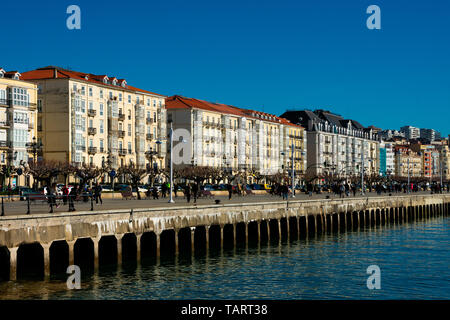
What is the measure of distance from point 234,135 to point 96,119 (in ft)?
140

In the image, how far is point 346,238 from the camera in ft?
168

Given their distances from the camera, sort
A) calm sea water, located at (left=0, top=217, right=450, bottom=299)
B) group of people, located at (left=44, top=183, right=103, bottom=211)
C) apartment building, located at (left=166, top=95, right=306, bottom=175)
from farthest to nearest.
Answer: apartment building, located at (left=166, top=95, right=306, bottom=175) < group of people, located at (left=44, top=183, right=103, bottom=211) < calm sea water, located at (left=0, top=217, right=450, bottom=299)

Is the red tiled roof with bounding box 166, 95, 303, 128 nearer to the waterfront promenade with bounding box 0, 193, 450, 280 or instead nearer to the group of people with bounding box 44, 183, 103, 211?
the waterfront promenade with bounding box 0, 193, 450, 280

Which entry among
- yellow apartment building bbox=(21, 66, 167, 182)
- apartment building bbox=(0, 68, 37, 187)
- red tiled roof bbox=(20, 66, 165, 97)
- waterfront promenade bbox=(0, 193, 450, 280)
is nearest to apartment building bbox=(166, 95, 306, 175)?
yellow apartment building bbox=(21, 66, 167, 182)

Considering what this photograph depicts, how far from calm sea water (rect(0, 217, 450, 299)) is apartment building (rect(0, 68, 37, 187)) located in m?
51.5

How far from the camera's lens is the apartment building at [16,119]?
85.2 meters

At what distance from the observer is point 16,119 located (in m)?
87.1

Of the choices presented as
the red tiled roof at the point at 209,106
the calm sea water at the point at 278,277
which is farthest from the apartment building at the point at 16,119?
the calm sea water at the point at 278,277

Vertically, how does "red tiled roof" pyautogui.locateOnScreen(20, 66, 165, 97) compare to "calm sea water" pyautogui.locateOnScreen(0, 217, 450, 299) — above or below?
above

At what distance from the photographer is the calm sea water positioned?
86.6 feet

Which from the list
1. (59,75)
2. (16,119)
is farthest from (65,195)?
(59,75)

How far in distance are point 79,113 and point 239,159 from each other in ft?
160

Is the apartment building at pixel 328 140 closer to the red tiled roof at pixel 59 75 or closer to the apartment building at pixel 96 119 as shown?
the apartment building at pixel 96 119
